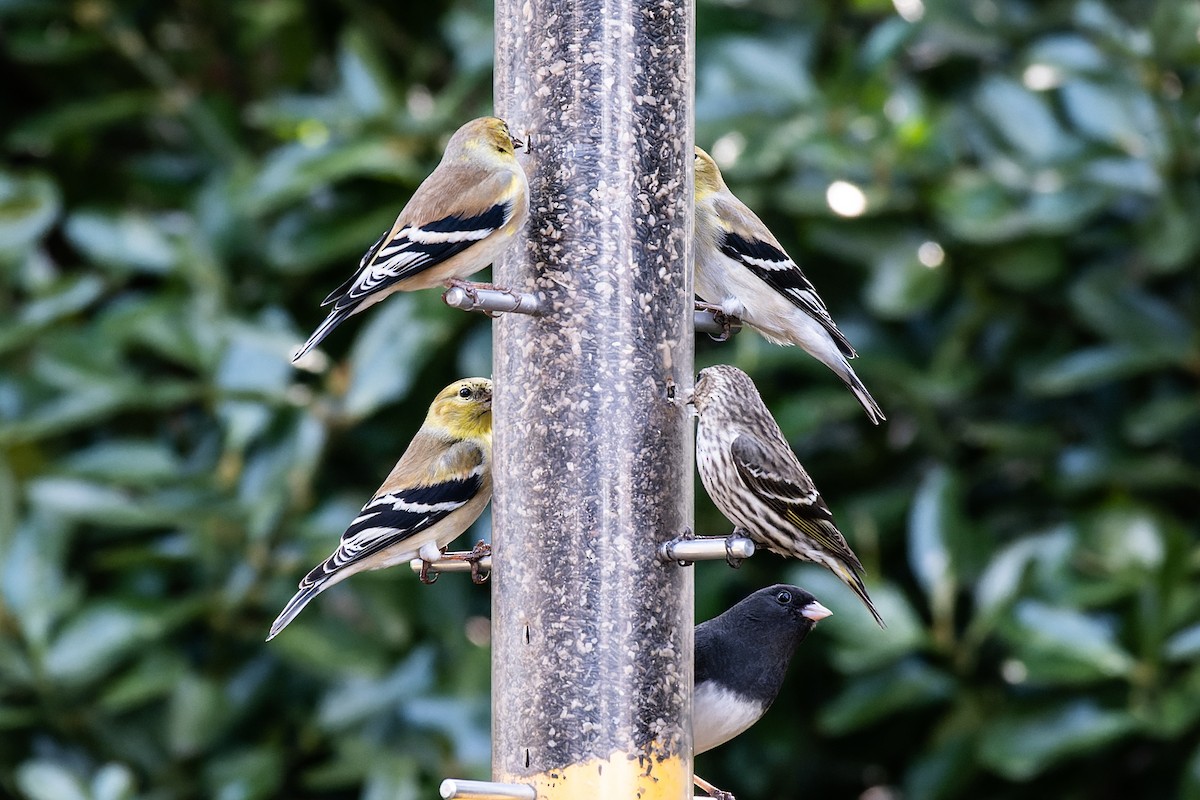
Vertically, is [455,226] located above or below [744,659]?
above

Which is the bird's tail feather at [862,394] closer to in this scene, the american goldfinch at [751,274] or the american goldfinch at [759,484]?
the american goldfinch at [751,274]

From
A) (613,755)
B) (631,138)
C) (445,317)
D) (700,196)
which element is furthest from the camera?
(445,317)

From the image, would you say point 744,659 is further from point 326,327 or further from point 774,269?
point 326,327

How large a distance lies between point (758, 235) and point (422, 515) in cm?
79

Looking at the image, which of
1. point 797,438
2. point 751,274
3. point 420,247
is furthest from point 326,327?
point 797,438

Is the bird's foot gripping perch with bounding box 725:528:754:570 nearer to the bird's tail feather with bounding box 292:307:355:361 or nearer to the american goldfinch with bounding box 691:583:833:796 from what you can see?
the american goldfinch with bounding box 691:583:833:796

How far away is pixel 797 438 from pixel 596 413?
137 centimetres

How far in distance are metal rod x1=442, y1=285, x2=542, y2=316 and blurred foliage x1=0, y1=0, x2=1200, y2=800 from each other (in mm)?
1184

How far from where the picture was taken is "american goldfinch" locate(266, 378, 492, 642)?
2.65 metres

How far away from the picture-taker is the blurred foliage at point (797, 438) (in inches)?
144

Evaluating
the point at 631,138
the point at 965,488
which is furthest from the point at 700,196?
the point at 965,488

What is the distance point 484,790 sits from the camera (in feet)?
7.66

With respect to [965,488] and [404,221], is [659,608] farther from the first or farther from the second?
[965,488]

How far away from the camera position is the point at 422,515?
2695mm
